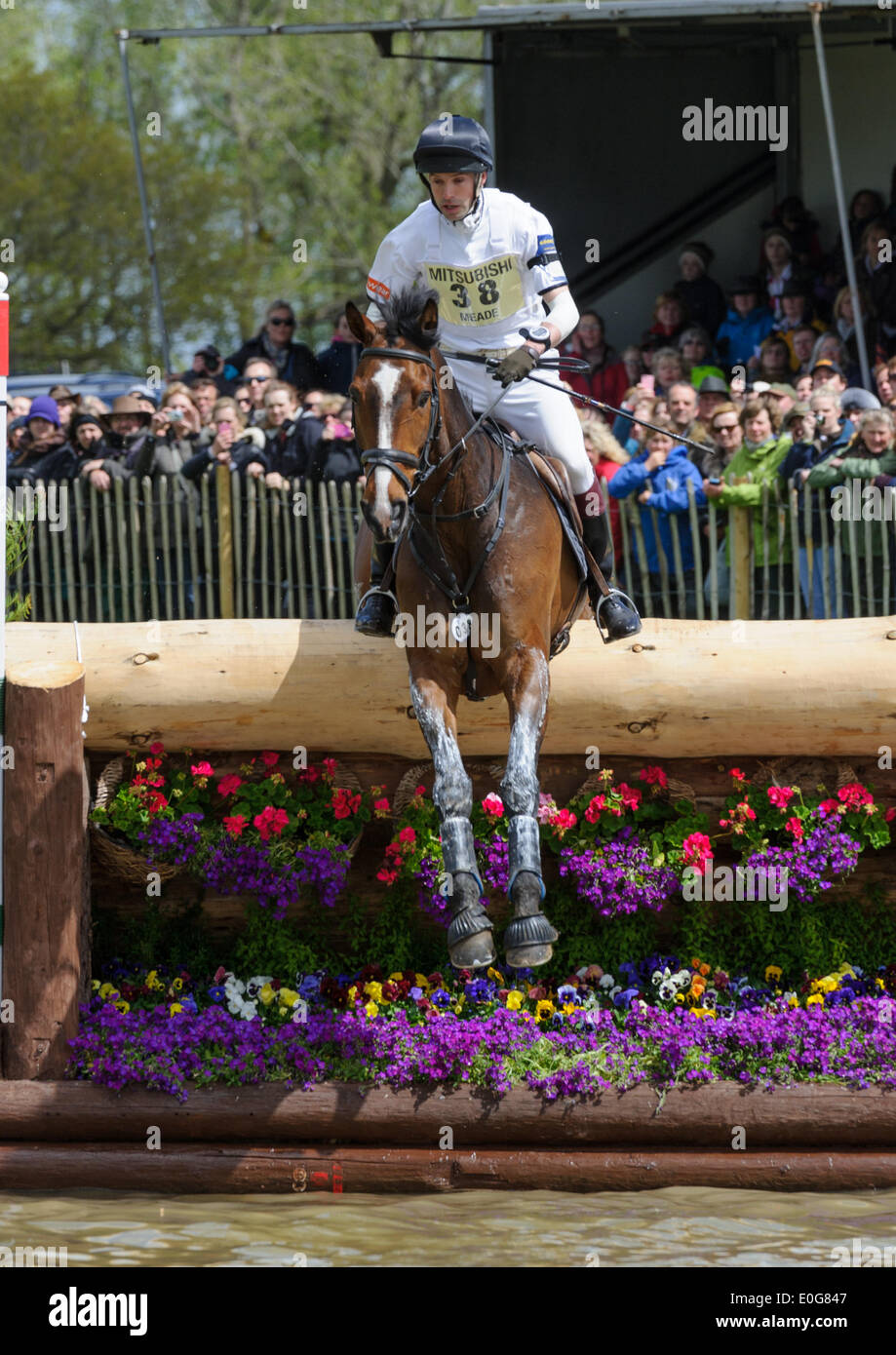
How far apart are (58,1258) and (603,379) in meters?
9.28

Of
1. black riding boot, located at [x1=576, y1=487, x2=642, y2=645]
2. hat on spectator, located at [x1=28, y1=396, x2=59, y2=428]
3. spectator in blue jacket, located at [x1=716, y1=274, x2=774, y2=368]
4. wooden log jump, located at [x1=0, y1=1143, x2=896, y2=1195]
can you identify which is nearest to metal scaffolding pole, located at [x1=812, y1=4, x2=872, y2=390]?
spectator in blue jacket, located at [x1=716, y1=274, x2=774, y2=368]

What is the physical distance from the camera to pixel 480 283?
258 inches

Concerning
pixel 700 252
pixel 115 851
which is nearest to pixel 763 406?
pixel 700 252

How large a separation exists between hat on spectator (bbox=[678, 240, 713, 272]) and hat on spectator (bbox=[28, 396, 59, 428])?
5484 millimetres

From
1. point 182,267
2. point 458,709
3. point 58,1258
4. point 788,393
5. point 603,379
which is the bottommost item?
point 58,1258

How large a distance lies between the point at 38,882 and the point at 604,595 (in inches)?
102

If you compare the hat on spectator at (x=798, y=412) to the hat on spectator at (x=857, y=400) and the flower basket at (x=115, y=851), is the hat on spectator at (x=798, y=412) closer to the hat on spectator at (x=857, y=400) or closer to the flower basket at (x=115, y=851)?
the hat on spectator at (x=857, y=400)

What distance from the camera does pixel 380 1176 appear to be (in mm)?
6438

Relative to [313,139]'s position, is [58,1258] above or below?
below

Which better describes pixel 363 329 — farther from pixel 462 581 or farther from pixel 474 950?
pixel 474 950


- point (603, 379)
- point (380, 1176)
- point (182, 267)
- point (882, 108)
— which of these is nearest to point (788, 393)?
point (603, 379)

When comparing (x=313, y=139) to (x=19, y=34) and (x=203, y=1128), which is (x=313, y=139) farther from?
(x=203, y=1128)

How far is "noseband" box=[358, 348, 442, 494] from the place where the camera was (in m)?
5.55

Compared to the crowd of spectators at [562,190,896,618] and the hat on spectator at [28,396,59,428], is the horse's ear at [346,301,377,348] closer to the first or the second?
the crowd of spectators at [562,190,896,618]
